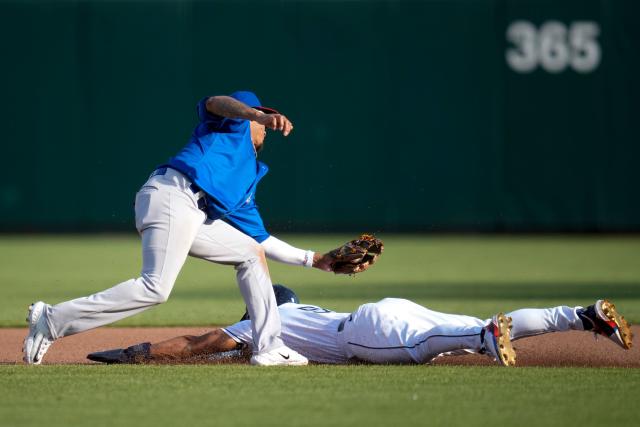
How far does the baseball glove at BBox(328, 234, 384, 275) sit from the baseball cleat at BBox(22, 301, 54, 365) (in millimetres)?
1506

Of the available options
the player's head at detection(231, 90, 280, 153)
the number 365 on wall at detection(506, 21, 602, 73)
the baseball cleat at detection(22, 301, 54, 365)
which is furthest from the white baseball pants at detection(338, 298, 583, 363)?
the number 365 on wall at detection(506, 21, 602, 73)

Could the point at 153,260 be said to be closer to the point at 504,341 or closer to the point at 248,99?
the point at 248,99

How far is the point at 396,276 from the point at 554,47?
6582 millimetres

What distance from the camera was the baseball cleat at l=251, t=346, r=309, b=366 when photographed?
18.3ft

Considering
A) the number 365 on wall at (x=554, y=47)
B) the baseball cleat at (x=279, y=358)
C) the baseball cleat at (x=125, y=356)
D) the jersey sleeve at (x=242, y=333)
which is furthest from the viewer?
the number 365 on wall at (x=554, y=47)

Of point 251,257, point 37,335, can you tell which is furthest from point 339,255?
point 37,335

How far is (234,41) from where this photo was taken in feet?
56.0

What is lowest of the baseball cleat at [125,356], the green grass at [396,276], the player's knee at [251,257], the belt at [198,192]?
the green grass at [396,276]

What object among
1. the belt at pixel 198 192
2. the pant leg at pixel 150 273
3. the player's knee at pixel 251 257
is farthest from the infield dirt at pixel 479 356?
the belt at pixel 198 192

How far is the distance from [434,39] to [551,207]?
119 inches

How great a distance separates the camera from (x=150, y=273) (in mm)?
5422

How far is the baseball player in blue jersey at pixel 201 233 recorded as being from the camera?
541cm

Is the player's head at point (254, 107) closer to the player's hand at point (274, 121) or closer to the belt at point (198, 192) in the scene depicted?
the player's hand at point (274, 121)

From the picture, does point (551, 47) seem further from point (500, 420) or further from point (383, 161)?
point (500, 420)
